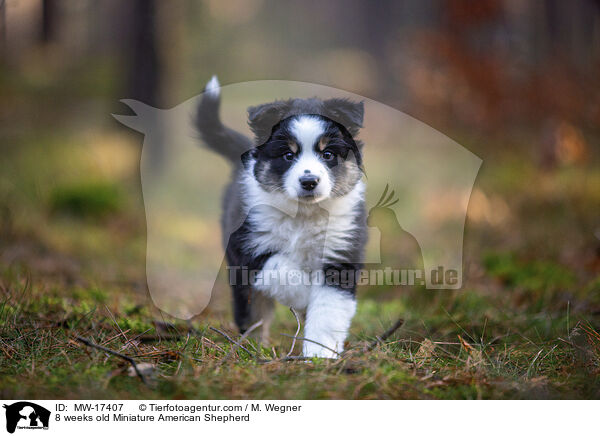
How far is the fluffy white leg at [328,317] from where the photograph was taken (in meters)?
2.79

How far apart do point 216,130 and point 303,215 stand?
773mm

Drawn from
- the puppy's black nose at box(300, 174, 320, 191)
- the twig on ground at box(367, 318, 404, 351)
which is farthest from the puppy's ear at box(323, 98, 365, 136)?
the twig on ground at box(367, 318, 404, 351)

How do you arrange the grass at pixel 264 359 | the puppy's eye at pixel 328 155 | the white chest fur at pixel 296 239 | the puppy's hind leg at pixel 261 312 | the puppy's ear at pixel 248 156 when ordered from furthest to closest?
the puppy's hind leg at pixel 261 312, the puppy's ear at pixel 248 156, the white chest fur at pixel 296 239, the puppy's eye at pixel 328 155, the grass at pixel 264 359

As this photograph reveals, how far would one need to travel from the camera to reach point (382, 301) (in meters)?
4.32

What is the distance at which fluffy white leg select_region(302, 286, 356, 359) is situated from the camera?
2.79m

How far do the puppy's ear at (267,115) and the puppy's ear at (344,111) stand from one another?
211 mm

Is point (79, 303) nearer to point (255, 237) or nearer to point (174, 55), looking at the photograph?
point (255, 237)

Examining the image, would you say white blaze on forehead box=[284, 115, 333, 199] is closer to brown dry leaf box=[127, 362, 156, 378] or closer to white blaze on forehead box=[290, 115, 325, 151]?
white blaze on forehead box=[290, 115, 325, 151]

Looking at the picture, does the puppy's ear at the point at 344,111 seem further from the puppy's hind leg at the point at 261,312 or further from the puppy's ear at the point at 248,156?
the puppy's hind leg at the point at 261,312
